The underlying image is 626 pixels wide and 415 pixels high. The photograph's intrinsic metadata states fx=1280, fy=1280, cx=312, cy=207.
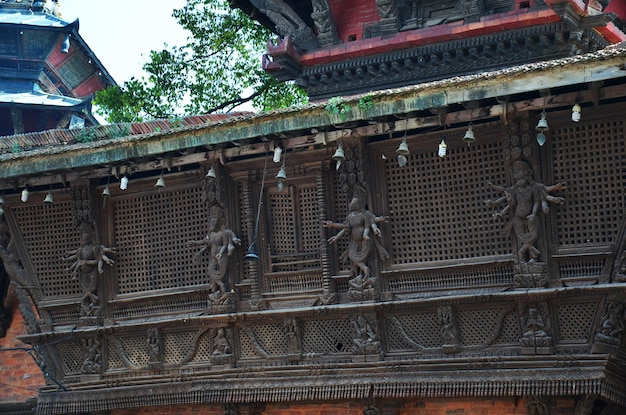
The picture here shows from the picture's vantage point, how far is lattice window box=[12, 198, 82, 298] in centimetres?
1641

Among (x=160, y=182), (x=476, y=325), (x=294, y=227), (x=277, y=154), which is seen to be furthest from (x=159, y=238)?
(x=476, y=325)

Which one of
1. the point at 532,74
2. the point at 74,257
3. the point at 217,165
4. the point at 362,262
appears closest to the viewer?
the point at 532,74

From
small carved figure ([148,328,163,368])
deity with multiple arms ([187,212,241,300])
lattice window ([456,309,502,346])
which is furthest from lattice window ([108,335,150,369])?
lattice window ([456,309,502,346])

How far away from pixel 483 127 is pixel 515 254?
1376 millimetres

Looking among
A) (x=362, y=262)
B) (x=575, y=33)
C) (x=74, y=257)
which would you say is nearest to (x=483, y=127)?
(x=362, y=262)

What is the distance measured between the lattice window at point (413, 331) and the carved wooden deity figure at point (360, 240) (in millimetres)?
509

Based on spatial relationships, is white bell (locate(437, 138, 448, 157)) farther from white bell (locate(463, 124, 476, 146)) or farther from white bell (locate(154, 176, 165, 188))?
white bell (locate(154, 176, 165, 188))

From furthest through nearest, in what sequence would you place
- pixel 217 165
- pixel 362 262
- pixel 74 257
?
pixel 74 257, pixel 217 165, pixel 362 262

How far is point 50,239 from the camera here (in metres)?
16.5

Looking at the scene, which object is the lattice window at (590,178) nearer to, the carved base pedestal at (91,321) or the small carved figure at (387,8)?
the small carved figure at (387,8)

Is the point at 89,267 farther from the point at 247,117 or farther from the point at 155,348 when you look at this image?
the point at 247,117

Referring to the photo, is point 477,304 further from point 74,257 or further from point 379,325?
point 74,257

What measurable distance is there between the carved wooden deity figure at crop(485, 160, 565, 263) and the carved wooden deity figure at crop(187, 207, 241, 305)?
11.3 ft

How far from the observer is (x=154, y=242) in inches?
623
